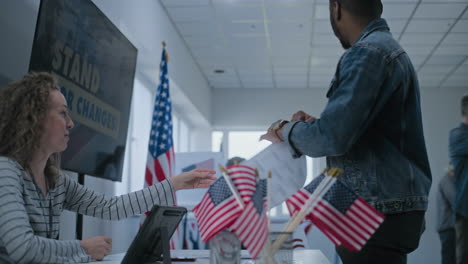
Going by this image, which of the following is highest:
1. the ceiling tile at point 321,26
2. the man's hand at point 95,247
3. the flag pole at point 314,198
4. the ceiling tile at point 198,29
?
the ceiling tile at point 321,26

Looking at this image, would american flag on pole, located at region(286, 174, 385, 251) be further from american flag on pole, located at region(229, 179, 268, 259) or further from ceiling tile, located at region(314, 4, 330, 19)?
ceiling tile, located at region(314, 4, 330, 19)

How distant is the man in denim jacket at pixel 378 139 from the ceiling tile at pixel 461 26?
5.11m

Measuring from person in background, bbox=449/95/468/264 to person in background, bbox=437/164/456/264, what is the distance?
1.97 metres

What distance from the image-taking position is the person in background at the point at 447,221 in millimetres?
5426

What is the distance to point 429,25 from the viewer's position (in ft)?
19.8

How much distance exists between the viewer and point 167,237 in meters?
1.39

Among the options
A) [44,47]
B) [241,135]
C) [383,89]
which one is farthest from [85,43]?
[241,135]

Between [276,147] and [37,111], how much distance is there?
705 mm

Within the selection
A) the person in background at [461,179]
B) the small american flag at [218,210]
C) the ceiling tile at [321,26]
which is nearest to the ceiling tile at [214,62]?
the ceiling tile at [321,26]

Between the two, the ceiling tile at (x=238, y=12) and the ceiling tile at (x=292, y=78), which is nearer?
the ceiling tile at (x=238, y=12)

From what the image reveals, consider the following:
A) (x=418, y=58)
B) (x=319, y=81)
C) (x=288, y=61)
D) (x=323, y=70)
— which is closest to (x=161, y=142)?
(x=288, y=61)

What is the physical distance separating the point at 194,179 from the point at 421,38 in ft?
18.2

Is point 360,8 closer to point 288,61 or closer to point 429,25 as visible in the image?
point 429,25

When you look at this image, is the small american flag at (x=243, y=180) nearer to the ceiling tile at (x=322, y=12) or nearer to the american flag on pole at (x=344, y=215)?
the american flag on pole at (x=344, y=215)
